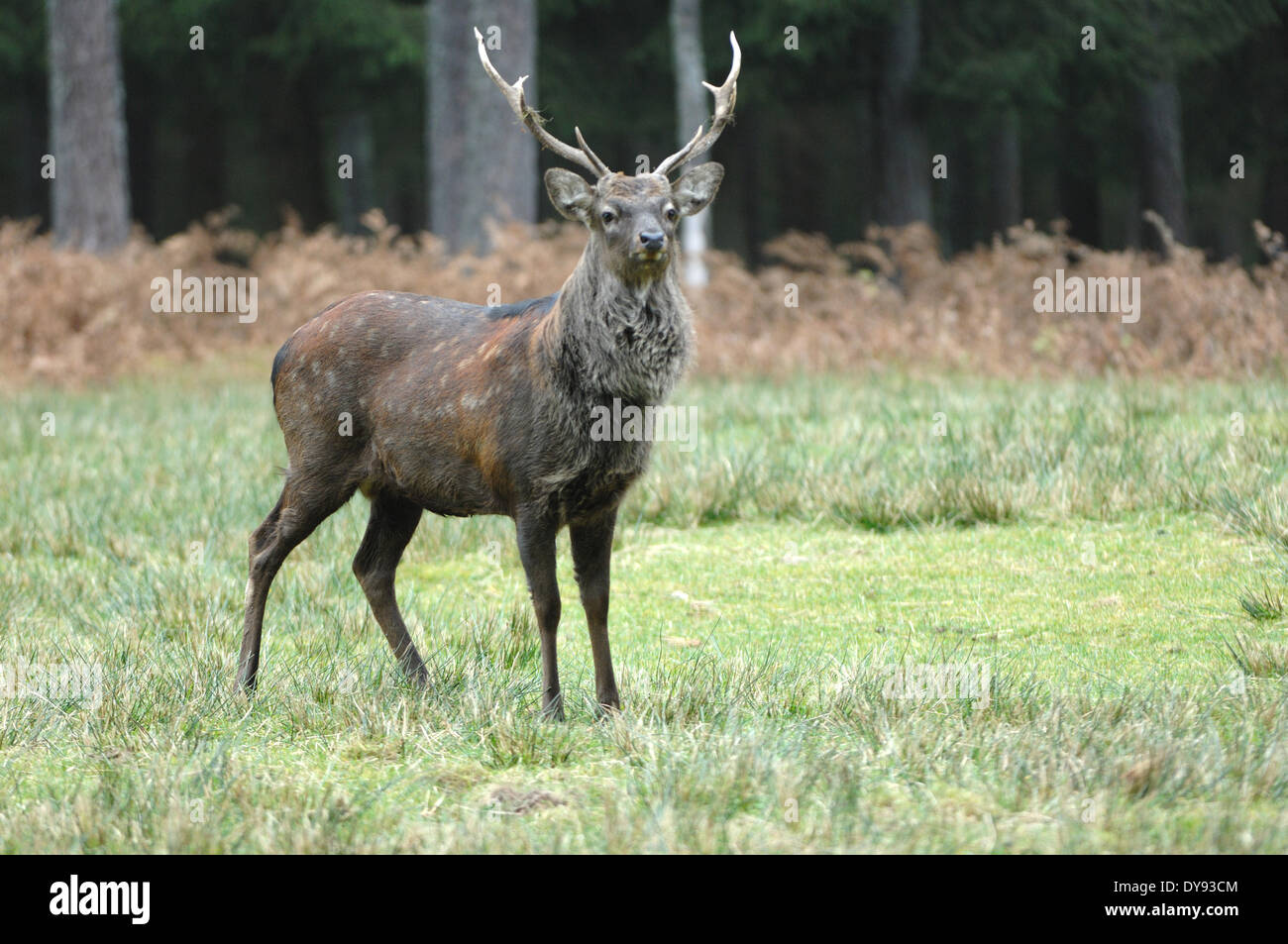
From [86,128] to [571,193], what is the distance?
15245 mm

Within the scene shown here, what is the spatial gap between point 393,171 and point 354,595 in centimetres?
2936

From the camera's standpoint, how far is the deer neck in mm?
5457

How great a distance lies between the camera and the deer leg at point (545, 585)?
5520mm

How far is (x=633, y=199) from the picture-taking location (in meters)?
5.46

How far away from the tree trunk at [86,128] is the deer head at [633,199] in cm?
1456

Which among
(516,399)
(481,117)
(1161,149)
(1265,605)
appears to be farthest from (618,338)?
(1161,149)

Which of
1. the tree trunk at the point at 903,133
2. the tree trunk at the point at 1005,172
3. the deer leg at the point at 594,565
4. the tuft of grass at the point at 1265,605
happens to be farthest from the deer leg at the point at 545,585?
the tree trunk at the point at 1005,172

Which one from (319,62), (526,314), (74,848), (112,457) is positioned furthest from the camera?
(319,62)

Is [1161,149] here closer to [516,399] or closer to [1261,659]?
[1261,659]

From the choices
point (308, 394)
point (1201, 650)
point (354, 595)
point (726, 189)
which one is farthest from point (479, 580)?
point (726, 189)

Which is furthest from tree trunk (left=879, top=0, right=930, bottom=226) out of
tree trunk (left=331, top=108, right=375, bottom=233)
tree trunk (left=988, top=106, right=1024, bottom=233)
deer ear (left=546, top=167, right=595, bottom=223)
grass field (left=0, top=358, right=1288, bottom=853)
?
deer ear (left=546, top=167, right=595, bottom=223)

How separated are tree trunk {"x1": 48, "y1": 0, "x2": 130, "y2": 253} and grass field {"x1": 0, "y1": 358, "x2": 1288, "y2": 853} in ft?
26.2

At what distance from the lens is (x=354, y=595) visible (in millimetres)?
7688

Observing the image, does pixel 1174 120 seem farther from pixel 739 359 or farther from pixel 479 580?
pixel 479 580
